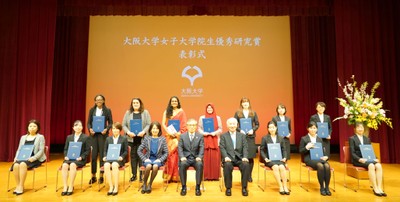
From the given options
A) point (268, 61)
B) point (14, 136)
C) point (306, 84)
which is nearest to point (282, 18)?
point (268, 61)

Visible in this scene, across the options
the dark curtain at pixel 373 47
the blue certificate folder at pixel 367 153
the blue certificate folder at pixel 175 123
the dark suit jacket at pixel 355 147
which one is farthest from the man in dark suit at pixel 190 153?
the dark curtain at pixel 373 47

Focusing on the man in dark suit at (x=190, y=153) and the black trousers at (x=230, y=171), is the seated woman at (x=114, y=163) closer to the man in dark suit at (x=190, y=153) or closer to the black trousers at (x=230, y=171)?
the man in dark suit at (x=190, y=153)

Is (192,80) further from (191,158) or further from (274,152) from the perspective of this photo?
(274,152)

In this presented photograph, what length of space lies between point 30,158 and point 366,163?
4.78 meters

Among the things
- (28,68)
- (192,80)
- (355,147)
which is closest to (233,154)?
(355,147)

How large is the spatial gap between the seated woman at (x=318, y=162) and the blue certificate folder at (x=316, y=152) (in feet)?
0.13

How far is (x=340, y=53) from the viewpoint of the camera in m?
7.58

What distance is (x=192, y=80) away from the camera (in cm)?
847

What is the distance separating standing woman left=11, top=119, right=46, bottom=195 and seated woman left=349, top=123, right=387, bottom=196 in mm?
4604

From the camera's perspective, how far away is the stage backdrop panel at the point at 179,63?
848 centimetres

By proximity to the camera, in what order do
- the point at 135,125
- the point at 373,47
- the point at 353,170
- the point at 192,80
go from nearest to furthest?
the point at 135,125 < the point at 353,170 < the point at 373,47 < the point at 192,80

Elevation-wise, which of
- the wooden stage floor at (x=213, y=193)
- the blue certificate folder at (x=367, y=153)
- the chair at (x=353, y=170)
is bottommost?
the wooden stage floor at (x=213, y=193)

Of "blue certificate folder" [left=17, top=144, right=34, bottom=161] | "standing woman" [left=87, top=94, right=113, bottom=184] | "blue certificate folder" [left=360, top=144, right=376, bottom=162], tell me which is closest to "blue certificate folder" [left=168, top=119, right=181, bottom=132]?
"standing woman" [left=87, top=94, right=113, bottom=184]

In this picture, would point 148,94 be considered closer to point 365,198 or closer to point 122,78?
A: point 122,78
